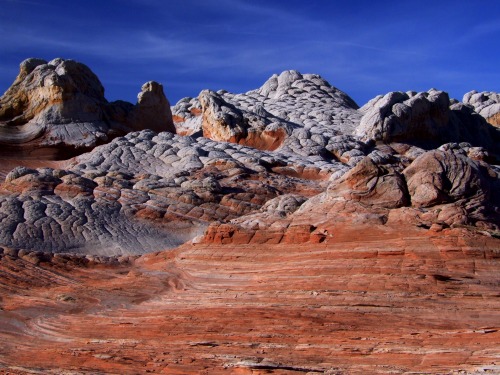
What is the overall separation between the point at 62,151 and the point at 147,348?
859 inches

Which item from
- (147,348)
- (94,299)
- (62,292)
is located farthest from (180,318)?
(62,292)

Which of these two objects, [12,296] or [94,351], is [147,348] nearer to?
[94,351]

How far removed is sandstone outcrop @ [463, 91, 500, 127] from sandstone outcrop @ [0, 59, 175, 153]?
27500 mm

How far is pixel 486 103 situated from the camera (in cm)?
5131

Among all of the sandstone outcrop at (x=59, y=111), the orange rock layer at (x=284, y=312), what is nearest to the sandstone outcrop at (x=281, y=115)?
the sandstone outcrop at (x=59, y=111)

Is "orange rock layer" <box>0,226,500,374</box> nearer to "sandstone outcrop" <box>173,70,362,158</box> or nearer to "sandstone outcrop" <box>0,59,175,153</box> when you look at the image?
"sandstone outcrop" <box>173,70,362,158</box>

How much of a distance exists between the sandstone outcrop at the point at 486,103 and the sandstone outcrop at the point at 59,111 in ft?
90.2

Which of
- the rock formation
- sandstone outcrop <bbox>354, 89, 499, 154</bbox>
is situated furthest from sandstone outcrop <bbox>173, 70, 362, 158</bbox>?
the rock formation

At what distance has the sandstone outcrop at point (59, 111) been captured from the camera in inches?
1178

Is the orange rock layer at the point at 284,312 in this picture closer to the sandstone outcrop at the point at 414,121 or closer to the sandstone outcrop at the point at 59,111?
the sandstone outcrop at the point at 59,111

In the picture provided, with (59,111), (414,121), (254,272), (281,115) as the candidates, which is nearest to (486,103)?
(414,121)

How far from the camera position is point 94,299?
39.5 ft

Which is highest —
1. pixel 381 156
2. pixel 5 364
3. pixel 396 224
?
pixel 381 156

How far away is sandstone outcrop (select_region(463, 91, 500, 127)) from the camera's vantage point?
48.7 metres
